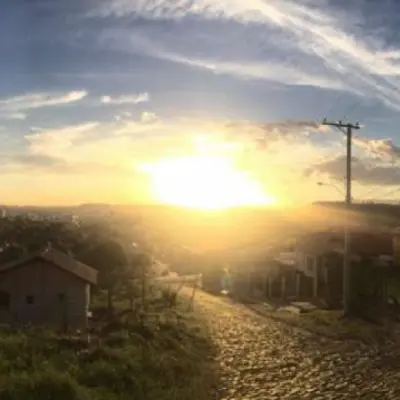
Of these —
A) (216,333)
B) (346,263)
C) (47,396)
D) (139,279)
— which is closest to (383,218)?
(139,279)

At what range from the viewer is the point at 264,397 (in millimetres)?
19000

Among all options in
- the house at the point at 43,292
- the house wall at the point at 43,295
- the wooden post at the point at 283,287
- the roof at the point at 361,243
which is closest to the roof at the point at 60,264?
the house at the point at 43,292

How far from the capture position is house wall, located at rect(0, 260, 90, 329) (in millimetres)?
26916

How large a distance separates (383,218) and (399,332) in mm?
55579

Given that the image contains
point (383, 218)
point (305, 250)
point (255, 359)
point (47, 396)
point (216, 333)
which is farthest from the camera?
point (383, 218)

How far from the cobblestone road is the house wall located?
21.9 feet

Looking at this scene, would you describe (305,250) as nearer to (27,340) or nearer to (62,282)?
(62,282)

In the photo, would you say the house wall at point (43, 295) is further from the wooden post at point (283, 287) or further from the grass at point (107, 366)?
the wooden post at point (283, 287)

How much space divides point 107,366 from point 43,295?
10025 mm

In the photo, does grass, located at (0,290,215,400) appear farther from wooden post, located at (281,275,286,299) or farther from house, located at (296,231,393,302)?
wooden post, located at (281,275,286,299)

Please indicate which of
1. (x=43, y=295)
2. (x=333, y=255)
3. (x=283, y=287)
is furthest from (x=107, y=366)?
(x=283, y=287)

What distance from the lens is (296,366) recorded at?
23125 mm

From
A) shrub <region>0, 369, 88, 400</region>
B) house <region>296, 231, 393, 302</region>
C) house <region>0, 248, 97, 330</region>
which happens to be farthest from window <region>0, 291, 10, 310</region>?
house <region>296, 231, 393, 302</region>

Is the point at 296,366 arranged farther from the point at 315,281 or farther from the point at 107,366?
the point at 315,281
